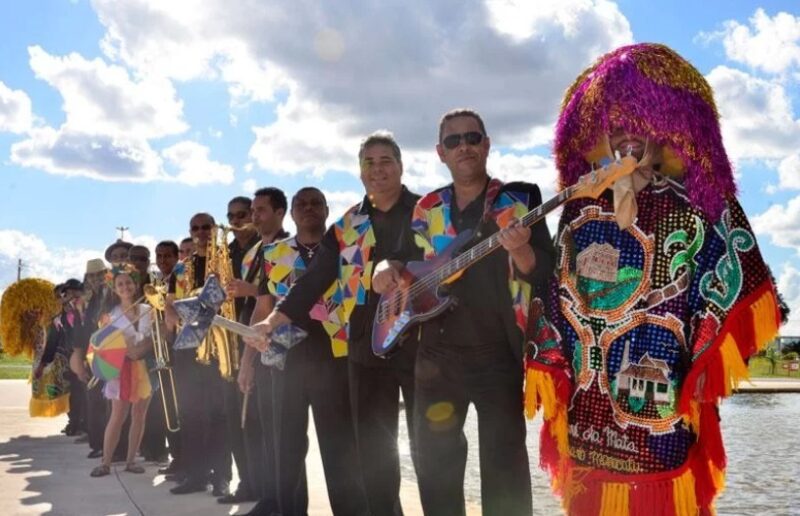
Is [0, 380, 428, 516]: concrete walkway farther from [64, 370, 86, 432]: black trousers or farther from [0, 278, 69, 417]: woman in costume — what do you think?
[0, 278, 69, 417]: woman in costume

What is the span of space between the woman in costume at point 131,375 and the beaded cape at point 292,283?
9.39ft

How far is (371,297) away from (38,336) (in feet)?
29.0

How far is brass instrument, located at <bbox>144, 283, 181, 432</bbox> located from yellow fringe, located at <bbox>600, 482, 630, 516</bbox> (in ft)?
15.1

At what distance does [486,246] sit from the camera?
365 cm

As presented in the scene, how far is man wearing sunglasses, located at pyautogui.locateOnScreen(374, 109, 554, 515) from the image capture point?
3643mm

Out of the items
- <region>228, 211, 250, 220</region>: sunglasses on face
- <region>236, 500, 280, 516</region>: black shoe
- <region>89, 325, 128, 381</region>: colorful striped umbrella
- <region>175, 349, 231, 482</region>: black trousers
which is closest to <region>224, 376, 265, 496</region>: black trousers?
<region>175, 349, 231, 482</region>: black trousers

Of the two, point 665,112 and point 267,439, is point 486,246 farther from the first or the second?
point 267,439

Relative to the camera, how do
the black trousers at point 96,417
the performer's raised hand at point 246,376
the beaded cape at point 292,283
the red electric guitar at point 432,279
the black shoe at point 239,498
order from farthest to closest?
1. the black trousers at point 96,417
2. the black shoe at point 239,498
3. the performer's raised hand at point 246,376
4. the beaded cape at point 292,283
5. the red electric guitar at point 432,279

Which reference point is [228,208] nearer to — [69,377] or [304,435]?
[304,435]

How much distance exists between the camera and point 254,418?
6.22 m

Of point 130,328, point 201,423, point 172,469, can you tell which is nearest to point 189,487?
point 201,423

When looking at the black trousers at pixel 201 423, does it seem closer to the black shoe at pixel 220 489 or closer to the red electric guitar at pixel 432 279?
the black shoe at pixel 220 489

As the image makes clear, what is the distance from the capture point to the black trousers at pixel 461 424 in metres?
3.65

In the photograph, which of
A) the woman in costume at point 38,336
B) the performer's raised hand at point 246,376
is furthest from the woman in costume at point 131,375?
the woman in costume at point 38,336
